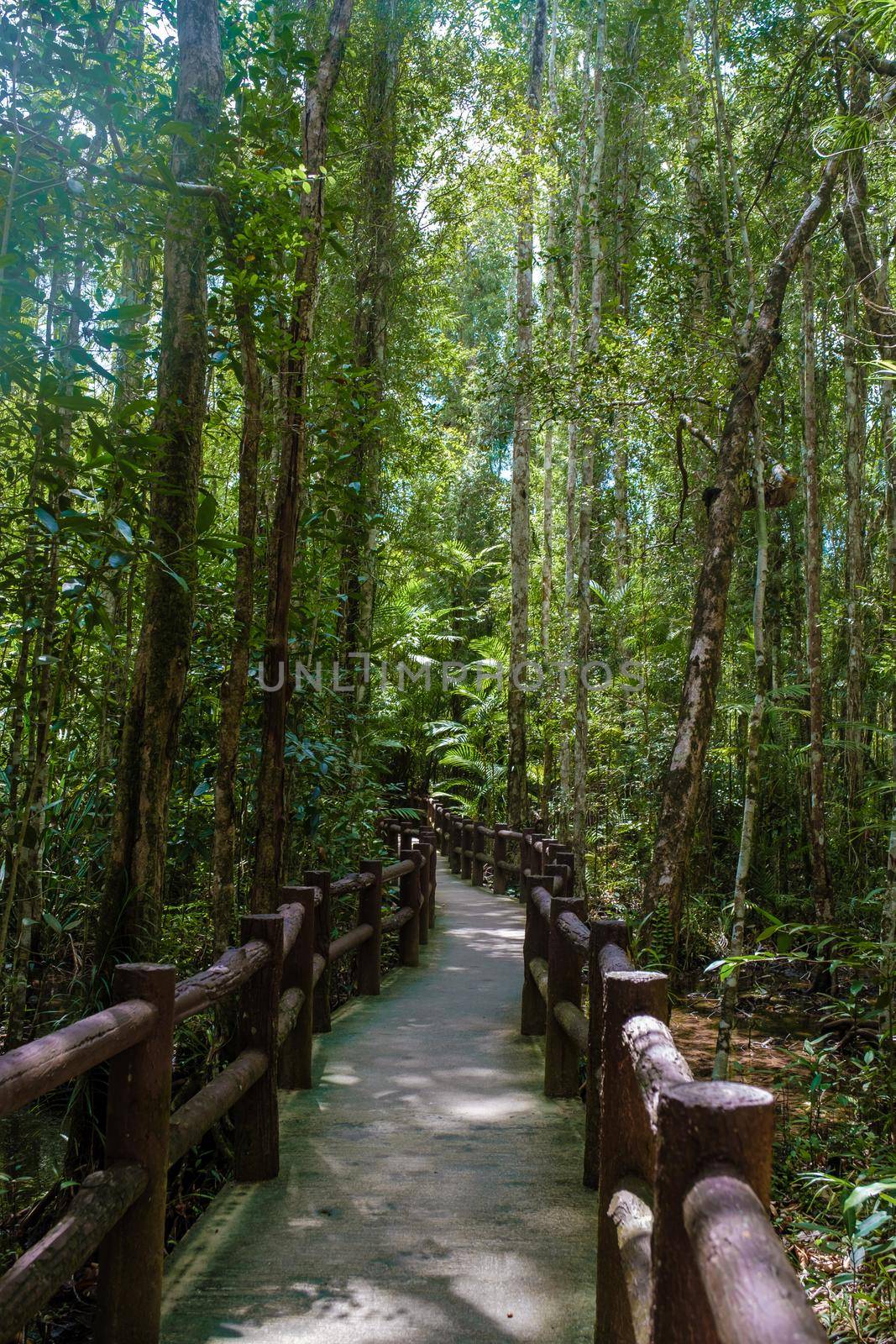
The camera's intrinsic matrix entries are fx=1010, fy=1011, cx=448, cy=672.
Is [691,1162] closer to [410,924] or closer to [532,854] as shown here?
[410,924]

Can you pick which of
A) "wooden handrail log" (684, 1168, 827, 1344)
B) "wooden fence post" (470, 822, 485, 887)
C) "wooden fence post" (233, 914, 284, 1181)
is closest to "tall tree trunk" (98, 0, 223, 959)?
"wooden fence post" (233, 914, 284, 1181)

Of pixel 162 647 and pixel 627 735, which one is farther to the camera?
pixel 627 735

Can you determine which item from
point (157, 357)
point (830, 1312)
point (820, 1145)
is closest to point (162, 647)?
point (157, 357)

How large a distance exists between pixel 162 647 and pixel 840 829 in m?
7.82

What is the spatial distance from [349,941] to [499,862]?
7.14m

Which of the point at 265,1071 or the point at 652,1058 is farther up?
the point at 652,1058

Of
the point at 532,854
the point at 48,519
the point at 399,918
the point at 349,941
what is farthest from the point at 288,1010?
the point at 532,854

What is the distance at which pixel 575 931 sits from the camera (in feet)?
14.1

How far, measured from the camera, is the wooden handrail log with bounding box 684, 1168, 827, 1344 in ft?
3.74

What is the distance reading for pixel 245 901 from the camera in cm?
634

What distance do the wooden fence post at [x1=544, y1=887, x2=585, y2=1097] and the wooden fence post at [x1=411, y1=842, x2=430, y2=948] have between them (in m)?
3.77

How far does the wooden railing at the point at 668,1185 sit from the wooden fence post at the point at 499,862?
9.03 meters

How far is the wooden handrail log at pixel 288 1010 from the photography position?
406cm

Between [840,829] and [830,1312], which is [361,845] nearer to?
[840,829]
